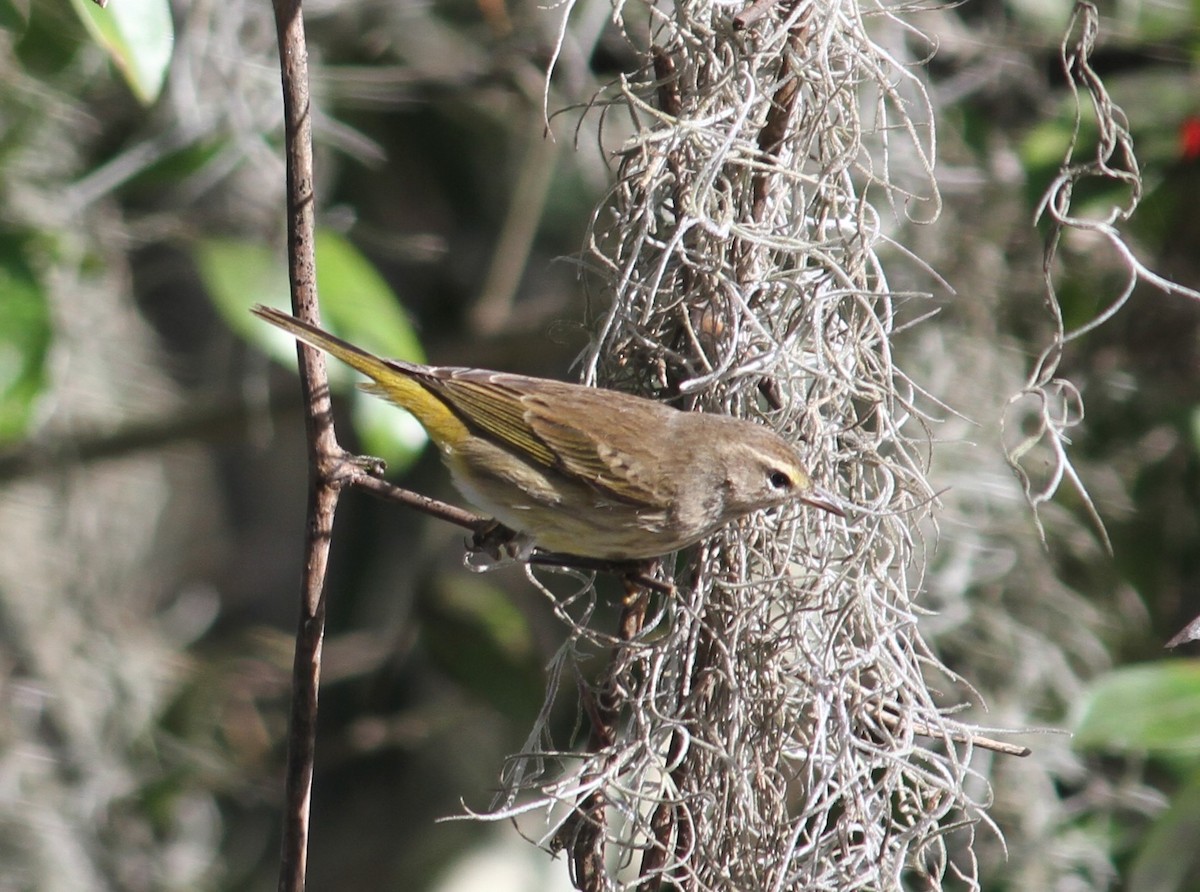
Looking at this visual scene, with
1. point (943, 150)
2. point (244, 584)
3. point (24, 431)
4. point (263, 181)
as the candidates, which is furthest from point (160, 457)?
point (943, 150)

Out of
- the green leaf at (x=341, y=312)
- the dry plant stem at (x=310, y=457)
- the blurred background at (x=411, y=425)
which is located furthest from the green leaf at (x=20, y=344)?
the dry plant stem at (x=310, y=457)

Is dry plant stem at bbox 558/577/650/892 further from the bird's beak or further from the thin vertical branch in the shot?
the thin vertical branch

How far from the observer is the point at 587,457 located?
3.23 meters

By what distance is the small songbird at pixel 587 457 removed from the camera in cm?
261

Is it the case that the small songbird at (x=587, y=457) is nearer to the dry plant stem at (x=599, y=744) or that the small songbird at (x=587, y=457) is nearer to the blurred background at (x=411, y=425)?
the dry plant stem at (x=599, y=744)

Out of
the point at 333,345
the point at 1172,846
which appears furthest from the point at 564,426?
the point at 1172,846

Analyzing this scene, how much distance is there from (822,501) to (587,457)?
783 millimetres

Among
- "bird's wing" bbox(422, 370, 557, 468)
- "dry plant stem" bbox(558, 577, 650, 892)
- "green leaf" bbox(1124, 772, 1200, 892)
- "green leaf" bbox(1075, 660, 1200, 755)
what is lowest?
"green leaf" bbox(1124, 772, 1200, 892)

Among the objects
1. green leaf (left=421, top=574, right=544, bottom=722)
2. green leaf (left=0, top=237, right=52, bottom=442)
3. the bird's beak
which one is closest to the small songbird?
the bird's beak

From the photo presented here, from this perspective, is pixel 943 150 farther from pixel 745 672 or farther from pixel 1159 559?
pixel 745 672

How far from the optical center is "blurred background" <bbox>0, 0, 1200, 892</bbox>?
14.5ft

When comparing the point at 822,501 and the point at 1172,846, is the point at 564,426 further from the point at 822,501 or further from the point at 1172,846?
the point at 1172,846

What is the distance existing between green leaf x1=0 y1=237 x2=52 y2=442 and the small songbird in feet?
3.14

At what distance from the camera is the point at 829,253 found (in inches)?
107
